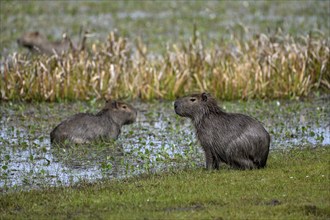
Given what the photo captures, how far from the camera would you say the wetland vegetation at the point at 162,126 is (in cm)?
716

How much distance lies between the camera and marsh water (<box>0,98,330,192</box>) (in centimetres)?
896

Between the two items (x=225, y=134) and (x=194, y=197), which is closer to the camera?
(x=194, y=197)

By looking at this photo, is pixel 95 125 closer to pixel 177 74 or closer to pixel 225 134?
pixel 225 134

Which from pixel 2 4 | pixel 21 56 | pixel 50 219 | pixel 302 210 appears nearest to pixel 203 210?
pixel 302 210

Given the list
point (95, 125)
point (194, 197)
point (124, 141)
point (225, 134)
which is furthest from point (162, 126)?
point (194, 197)

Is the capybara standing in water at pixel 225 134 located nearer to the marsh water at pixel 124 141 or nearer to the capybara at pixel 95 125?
the marsh water at pixel 124 141

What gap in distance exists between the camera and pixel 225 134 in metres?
8.59

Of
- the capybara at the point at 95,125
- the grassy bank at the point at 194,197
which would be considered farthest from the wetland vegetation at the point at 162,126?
the capybara at the point at 95,125

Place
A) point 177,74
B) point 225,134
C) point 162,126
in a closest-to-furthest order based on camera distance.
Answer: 1. point 225,134
2. point 162,126
3. point 177,74

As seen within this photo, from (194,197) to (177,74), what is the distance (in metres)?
6.54

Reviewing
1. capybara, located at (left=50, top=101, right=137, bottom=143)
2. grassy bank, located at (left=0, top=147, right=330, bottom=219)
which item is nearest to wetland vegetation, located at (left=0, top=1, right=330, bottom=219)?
grassy bank, located at (left=0, top=147, right=330, bottom=219)

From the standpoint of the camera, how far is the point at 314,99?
13.4m

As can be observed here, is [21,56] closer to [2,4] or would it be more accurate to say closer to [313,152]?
[313,152]

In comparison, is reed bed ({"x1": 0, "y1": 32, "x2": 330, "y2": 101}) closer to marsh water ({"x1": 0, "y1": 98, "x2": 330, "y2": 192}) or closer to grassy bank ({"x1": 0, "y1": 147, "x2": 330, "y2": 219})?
marsh water ({"x1": 0, "y1": 98, "x2": 330, "y2": 192})
